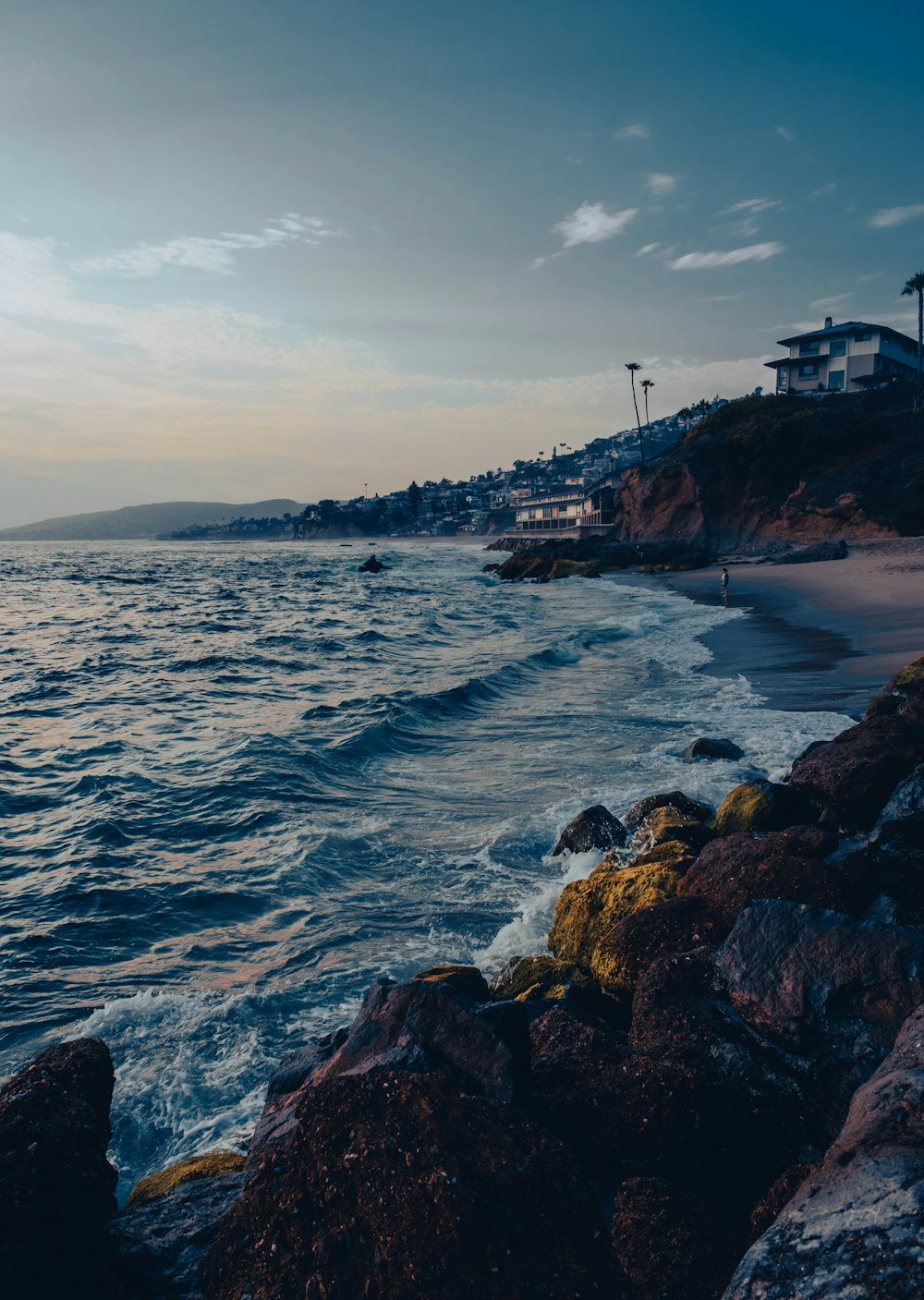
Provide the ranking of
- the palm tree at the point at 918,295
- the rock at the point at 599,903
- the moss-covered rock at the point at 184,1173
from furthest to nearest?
the palm tree at the point at 918,295
the rock at the point at 599,903
the moss-covered rock at the point at 184,1173

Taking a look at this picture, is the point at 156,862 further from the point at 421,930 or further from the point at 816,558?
the point at 816,558

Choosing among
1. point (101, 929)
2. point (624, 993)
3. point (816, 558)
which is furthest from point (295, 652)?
point (816, 558)

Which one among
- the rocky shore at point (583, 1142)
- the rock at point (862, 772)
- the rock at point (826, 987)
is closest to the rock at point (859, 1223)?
the rocky shore at point (583, 1142)

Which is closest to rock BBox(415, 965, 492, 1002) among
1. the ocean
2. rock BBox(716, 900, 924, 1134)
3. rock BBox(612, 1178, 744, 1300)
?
the ocean

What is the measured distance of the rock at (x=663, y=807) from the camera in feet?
31.8

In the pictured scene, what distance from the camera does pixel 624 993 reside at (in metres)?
5.86

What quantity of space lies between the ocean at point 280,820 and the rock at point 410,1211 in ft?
8.74

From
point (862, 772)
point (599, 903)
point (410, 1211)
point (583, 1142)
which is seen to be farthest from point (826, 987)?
point (862, 772)

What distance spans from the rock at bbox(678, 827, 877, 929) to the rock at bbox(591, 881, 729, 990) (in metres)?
0.16

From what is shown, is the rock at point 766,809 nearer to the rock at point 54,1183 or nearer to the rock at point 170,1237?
the rock at point 170,1237

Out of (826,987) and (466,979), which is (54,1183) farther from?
(826,987)

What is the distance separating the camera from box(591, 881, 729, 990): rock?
5.72m

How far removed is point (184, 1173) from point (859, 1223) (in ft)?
13.0

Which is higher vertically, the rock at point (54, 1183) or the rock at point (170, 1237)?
the rock at point (54, 1183)
